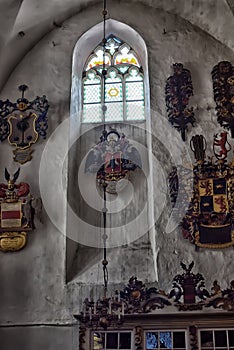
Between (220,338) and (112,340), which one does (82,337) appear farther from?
(220,338)

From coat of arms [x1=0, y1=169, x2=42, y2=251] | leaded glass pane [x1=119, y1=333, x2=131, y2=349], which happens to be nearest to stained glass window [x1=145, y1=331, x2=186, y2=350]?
leaded glass pane [x1=119, y1=333, x2=131, y2=349]

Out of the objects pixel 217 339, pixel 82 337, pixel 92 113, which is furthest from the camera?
pixel 92 113

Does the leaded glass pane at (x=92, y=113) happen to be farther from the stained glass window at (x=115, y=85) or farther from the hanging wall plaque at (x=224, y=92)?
the hanging wall plaque at (x=224, y=92)

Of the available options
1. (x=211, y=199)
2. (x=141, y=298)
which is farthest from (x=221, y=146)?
(x=141, y=298)

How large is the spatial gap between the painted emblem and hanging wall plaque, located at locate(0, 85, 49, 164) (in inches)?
38.5

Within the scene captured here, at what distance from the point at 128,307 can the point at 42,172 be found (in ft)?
9.39

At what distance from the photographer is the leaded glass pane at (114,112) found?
9.93 meters

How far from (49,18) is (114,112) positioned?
2172 mm

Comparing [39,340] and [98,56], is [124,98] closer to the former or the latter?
[98,56]

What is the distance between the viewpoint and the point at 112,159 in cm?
946

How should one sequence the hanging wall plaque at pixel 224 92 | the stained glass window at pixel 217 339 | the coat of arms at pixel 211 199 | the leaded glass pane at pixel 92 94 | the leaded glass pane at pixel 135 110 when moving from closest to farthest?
the stained glass window at pixel 217 339
the coat of arms at pixel 211 199
the hanging wall plaque at pixel 224 92
the leaded glass pane at pixel 135 110
the leaded glass pane at pixel 92 94

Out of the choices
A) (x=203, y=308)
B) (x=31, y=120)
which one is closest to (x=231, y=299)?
(x=203, y=308)

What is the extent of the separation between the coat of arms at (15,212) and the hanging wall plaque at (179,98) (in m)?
2.66

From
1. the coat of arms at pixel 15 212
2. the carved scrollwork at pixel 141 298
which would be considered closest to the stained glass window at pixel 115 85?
the coat of arms at pixel 15 212
